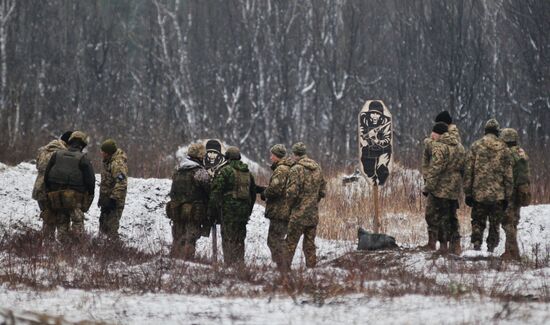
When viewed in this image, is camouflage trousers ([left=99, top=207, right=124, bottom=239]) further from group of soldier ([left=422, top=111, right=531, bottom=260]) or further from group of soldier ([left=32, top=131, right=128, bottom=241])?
group of soldier ([left=422, top=111, right=531, bottom=260])

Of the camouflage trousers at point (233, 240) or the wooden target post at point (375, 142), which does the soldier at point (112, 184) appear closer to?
the camouflage trousers at point (233, 240)

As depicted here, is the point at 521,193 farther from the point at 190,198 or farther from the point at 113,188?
the point at 113,188

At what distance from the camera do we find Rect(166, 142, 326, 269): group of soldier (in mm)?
12711

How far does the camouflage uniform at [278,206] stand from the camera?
12719mm

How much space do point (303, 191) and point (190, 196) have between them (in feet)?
4.90

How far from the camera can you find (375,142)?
15.6m

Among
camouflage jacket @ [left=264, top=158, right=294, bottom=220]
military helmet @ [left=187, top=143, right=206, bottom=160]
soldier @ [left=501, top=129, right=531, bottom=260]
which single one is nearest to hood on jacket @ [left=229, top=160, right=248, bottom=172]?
camouflage jacket @ [left=264, top=158, right=294, bottom=220]

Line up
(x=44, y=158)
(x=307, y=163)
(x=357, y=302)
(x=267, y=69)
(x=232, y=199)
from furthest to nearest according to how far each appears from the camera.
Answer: (x=267, y=69) → (x=44, y=158) → (x=307, y=163) → (x=232, y=199) → (x=357, y=302)

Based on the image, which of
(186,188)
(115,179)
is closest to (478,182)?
(186,188)

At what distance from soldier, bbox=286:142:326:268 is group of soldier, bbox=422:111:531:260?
5.27 feet

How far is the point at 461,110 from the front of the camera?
3403 centimetres

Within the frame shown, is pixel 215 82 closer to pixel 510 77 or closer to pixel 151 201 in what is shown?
pixel 510 77

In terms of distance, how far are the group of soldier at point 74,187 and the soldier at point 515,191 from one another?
17.0ft

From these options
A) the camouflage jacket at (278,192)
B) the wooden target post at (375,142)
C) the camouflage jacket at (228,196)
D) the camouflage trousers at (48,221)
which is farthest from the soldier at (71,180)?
the wooden target post at (375,142)
